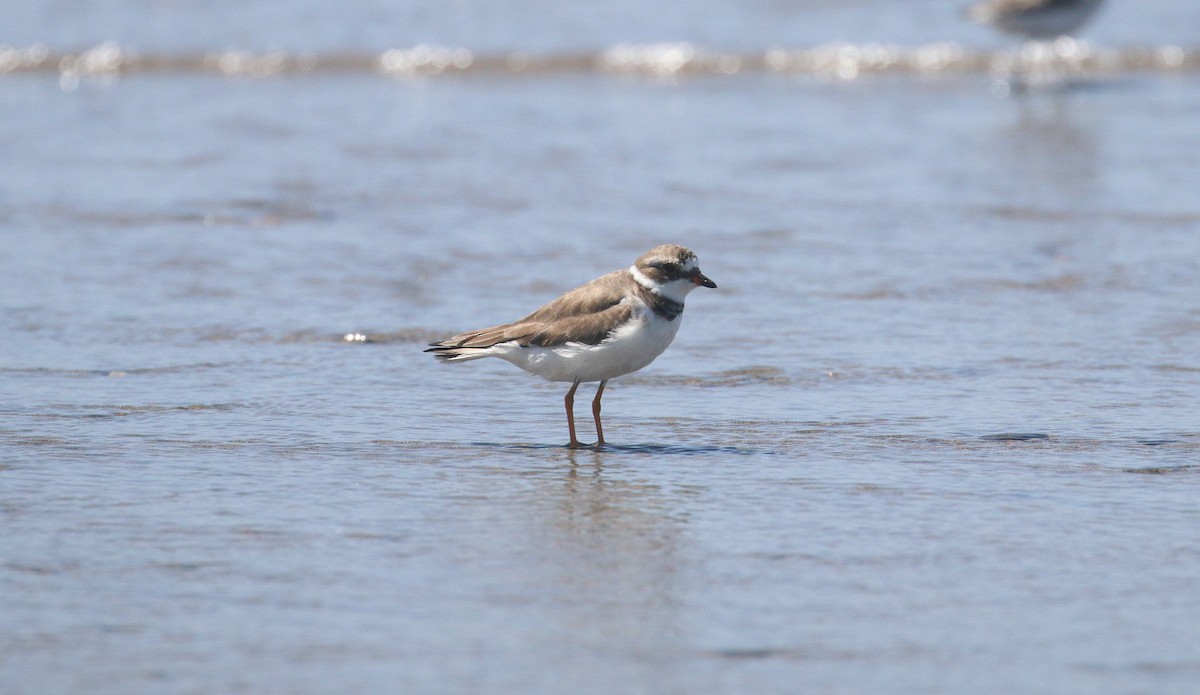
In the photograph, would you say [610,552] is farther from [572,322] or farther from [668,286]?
[668,286]

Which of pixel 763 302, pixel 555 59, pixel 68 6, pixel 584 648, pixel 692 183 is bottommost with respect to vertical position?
pixel 584 648

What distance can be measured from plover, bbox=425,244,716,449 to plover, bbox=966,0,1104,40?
12.9m

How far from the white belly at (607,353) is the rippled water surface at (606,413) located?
1.04 ft

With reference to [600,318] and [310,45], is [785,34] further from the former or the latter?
[600,318]

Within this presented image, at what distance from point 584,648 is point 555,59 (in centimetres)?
1598

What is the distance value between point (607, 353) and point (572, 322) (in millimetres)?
234

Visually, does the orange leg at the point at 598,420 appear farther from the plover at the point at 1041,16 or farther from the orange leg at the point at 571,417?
the plover at the point at 1041,16

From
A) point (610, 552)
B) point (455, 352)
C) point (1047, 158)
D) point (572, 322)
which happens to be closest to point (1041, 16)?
point (1047, 158)

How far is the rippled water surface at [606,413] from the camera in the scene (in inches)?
182

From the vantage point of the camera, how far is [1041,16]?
61.6ft

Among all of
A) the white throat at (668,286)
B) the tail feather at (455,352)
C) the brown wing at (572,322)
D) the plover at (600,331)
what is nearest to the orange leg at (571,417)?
the plover at (600,331)

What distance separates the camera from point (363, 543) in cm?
545

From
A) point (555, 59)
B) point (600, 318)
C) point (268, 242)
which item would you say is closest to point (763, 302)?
point (600, 318)

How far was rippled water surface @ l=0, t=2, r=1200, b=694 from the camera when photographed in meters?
4.63
